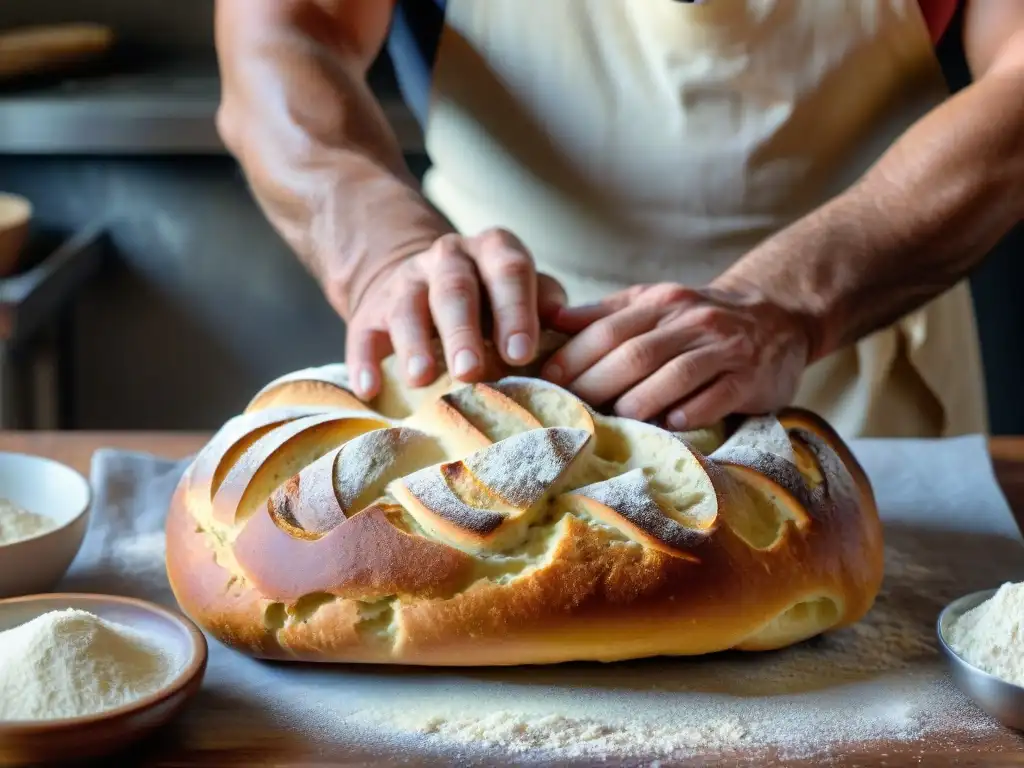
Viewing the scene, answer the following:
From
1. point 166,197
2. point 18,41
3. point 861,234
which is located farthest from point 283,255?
point 861,234

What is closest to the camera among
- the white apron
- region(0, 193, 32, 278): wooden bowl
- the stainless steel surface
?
the white apron

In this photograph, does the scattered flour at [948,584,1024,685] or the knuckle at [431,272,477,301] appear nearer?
the scattered flour at [948,584,1024,685]

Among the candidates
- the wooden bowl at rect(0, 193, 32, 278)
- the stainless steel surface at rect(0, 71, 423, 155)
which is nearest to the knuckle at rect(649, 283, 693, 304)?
the stainless steel surface at rect(0, 71, 423, 155)

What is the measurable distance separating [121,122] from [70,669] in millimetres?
1795

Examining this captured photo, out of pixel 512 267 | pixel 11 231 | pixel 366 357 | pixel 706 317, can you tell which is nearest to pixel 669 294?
pixel 706 317

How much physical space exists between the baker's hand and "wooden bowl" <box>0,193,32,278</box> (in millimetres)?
1502

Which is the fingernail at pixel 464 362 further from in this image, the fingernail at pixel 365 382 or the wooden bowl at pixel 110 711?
the wooden bowl at pixel 110 711

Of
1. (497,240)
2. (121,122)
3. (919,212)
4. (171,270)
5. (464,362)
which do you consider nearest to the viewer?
(464,362)

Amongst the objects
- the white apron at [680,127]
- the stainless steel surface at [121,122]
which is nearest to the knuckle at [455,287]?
the white apron at [680,127]

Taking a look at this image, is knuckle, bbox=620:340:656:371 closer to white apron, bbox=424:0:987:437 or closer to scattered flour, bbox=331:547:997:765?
scattered flour, bbox=331:547:997:765

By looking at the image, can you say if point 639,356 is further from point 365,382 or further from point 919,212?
point 919,212

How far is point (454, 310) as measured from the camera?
43.8 inches

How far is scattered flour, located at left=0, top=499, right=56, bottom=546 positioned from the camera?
1.09 metres

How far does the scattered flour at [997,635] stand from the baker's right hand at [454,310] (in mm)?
434
